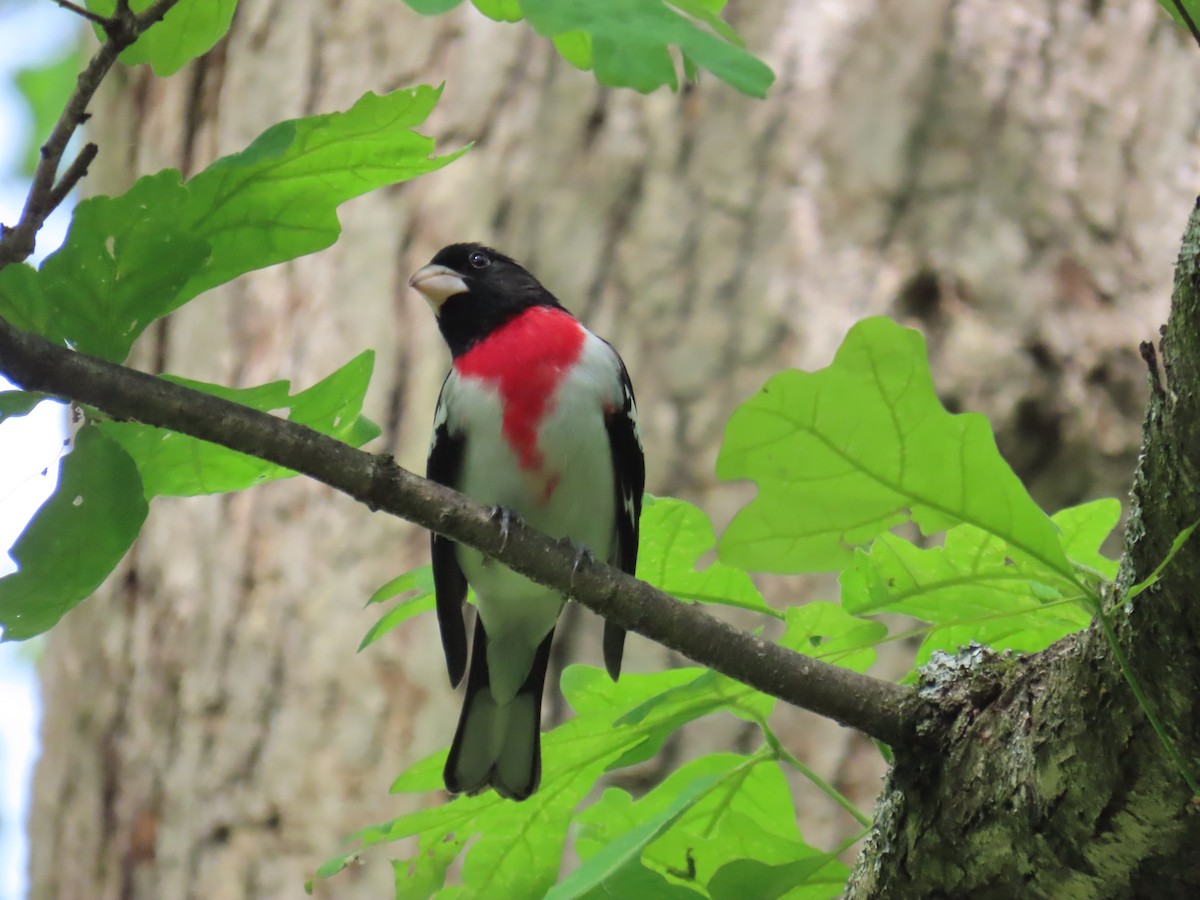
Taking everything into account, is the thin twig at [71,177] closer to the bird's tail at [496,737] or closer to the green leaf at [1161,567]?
the bird's tail at [496,737]

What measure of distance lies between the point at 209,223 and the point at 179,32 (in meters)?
0.25

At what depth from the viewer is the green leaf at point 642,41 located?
3.08 ft

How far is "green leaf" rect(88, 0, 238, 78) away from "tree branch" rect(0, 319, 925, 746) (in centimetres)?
40

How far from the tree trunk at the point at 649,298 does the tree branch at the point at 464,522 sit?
1894 millimetres

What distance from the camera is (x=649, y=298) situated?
12.2ft

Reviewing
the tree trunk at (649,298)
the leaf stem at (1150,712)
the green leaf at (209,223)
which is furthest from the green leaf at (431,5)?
the tree trunk at (649,298)

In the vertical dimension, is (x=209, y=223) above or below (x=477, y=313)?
below

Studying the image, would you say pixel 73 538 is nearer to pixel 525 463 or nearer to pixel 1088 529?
pixel 1088 529

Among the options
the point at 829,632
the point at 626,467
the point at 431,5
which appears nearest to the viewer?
the point at 431,5

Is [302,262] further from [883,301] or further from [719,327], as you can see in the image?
[883,301]

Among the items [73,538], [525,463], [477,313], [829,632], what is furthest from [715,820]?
[477,313]

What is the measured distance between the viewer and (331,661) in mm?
3723

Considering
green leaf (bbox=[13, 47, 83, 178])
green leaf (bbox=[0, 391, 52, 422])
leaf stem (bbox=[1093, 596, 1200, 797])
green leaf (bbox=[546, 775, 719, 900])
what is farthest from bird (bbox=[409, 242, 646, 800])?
green leaf (bbox=[13, 47, 83, 178])

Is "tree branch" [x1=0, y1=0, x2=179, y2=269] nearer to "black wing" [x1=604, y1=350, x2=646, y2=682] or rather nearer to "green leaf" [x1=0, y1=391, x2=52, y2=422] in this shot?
"green leaf" [x1=0, y1=391, x2=52, y2=422]
